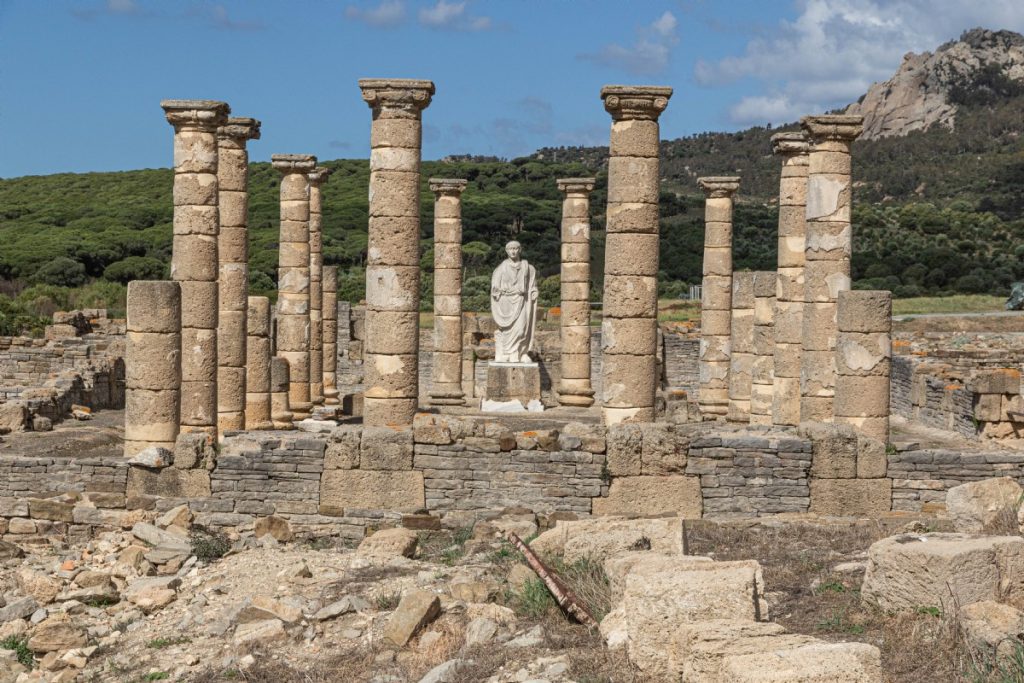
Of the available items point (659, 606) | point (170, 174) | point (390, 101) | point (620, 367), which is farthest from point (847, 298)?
point (170, 174)

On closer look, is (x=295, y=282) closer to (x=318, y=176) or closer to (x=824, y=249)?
(x=318, y=176)

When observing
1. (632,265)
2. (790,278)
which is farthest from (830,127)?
(790,278)

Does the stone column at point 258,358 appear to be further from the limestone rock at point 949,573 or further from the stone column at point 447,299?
the limestone rock at point 949,573

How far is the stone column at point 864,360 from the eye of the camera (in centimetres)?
1573

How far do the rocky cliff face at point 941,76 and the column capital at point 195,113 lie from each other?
77.1m

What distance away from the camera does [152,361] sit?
51.4 ft

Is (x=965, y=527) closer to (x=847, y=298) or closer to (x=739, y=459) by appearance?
(x=739, y=459)

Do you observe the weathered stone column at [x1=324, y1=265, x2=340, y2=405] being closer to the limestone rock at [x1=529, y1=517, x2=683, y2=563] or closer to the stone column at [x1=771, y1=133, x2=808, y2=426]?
the stone column at [x1=771, y1=133, x2=808, y2=426]

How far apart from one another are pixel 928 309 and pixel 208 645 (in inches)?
1471

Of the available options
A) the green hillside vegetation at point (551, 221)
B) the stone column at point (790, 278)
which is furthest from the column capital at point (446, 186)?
the green hillside vegetation at point (551, 221)

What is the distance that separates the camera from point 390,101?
1694cm

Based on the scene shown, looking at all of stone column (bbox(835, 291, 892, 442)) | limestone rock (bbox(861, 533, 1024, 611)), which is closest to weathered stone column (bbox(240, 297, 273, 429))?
stone column (bbox(835, 291, 892, 442))

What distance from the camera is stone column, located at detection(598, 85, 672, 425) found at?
16328 millimetres

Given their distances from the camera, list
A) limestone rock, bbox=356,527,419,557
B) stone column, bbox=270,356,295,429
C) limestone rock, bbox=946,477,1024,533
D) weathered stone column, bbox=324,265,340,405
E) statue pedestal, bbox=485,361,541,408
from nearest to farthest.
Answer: limestone rock, bbox=946,477,1024,533
limestone rock, bbox=356,527,419,557
stone column, bbox=270,356,295,429
statue pedestal, bbox=485,361,541,408
weathered stone column, bbox=324,265,340,405
